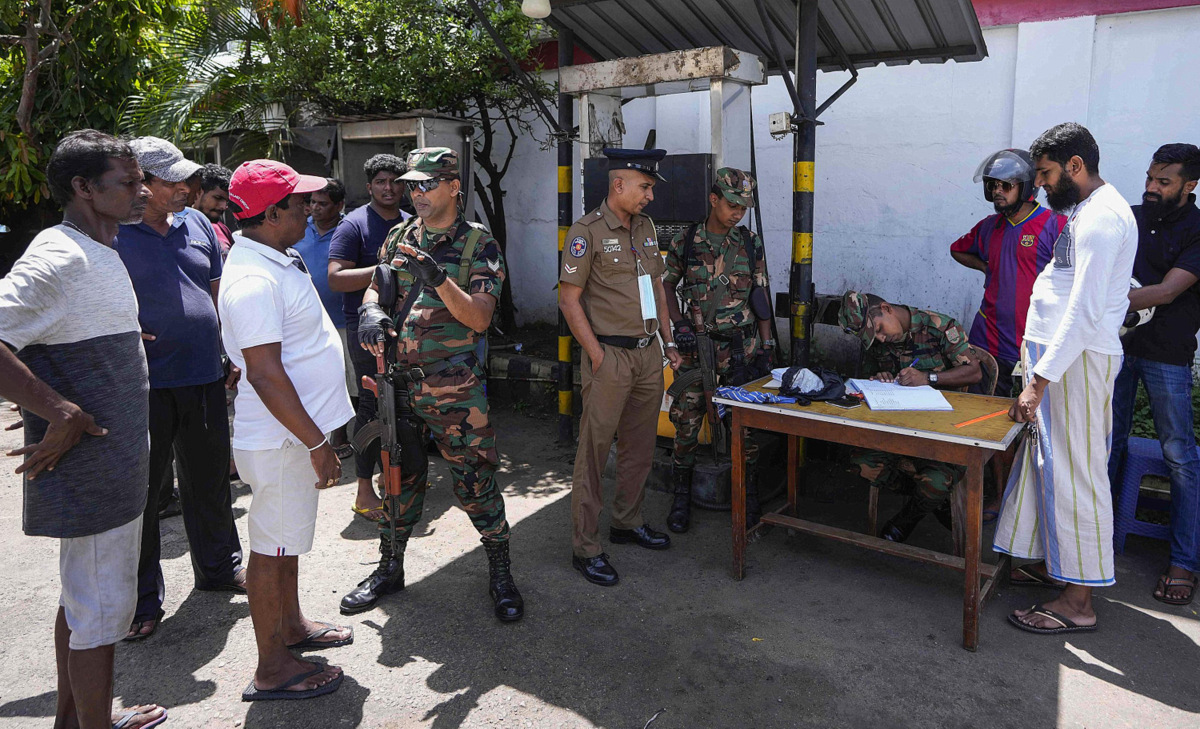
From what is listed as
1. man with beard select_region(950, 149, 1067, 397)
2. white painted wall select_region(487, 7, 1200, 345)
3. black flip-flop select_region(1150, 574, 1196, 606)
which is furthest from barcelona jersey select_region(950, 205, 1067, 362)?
white painted wall select_region(487, 7, 1200, 345)

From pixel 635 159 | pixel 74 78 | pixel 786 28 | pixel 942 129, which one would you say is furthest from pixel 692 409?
pixel 74 78

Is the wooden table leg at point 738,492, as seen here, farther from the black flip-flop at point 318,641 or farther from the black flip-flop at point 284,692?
the black flip-flop at point 284,692

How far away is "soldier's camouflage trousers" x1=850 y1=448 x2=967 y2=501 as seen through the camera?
365 cm

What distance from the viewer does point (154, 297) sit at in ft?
10.8

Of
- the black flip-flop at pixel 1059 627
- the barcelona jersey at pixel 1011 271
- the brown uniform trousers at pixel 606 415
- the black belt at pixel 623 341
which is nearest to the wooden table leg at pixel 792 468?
the brown uniform trousers at pixel 606 415

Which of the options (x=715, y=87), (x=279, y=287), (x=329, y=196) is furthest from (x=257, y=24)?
(x=279, y=287)

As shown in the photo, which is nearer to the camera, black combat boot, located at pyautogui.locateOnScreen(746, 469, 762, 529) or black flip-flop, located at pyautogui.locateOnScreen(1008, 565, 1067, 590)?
black flip-flop, located at pyautogui.locateOnScreen(1008, 565, 1067, 590)

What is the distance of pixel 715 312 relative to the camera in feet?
14.4

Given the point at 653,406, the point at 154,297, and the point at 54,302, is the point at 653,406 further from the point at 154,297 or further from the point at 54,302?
the point at 54,302

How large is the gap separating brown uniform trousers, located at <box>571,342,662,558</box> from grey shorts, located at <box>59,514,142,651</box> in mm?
1916

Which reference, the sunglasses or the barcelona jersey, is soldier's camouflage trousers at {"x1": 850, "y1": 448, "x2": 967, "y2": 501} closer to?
the barcelona jersey

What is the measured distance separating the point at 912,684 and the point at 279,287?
2.59m

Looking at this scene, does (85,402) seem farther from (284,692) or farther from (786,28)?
(786,28)

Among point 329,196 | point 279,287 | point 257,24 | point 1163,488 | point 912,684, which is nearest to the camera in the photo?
point 279,287
